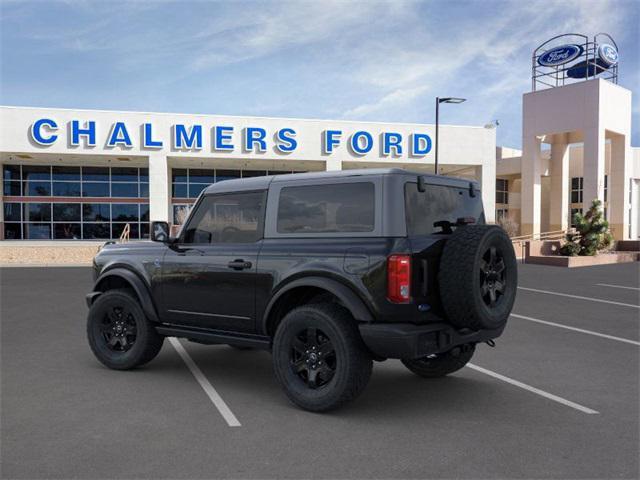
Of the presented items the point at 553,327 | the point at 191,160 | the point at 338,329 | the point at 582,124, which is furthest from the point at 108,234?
the point at 338,329

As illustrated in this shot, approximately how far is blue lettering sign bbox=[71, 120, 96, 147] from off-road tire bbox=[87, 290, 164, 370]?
26975 mm

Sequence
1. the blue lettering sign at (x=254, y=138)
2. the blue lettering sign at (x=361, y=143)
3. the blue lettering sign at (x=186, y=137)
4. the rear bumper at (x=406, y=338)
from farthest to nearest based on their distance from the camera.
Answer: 1. the blue lettering sign at (x=361, y=143)
2. the blue lettering sign at (x=254, y=138)
3. the blue lettering sign at (x=186, y=137)
4. the rear bumper at (x=406, y=338)

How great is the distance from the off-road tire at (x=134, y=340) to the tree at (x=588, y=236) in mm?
21886

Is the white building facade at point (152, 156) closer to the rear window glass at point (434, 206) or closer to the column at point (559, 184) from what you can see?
the column at point (559, 184)

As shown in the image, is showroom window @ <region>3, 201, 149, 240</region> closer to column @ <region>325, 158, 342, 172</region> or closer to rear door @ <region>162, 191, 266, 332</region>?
column @ <region>325, 158, 342, 172</region>

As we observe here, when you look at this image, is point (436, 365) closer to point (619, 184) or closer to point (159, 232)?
point (159, 232)

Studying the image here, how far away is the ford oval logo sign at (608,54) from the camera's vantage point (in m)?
34.8

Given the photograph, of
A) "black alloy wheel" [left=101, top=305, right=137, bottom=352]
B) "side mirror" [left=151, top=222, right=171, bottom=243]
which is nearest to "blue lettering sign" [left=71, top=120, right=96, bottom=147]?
"black alloy wheel" [left=101, top=305, right=137, bottom=352]

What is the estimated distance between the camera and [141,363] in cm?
631

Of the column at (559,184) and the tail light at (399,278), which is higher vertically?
the column at (559,184)

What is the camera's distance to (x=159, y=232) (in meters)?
5.95

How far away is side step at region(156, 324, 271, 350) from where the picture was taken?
5.40m

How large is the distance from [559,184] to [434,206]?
35.0m

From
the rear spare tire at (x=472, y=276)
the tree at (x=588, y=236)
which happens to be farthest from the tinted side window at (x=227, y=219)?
the tree at (x=588, y=236)
